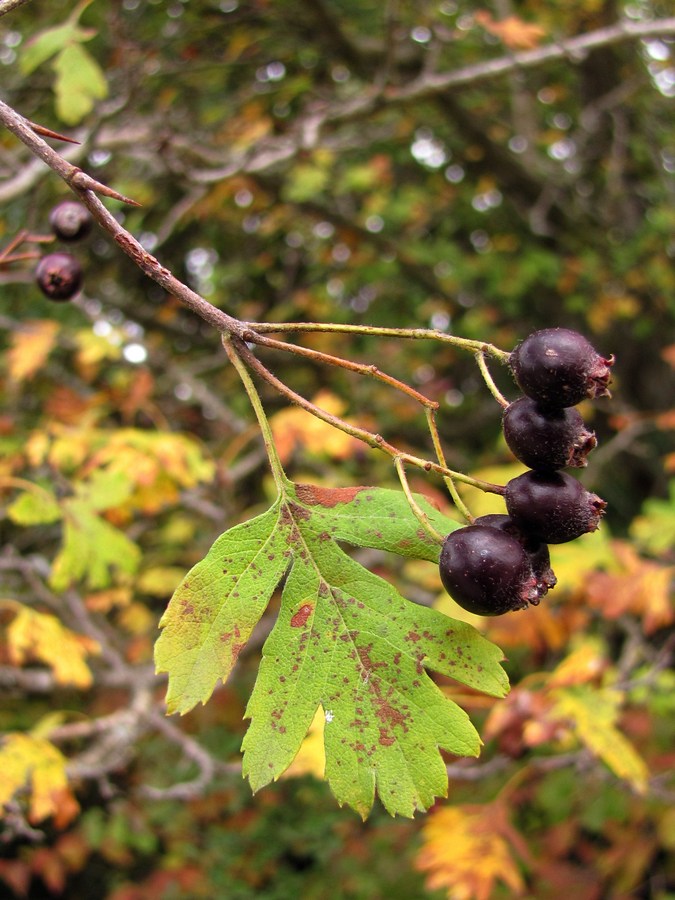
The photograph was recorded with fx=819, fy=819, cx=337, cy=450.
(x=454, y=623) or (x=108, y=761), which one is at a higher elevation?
(x=454, y=623)

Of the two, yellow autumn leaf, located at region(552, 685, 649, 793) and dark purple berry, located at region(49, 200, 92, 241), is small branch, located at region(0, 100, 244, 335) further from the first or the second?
yellow autumn leaf, located at region(552, 685, 649, 793)

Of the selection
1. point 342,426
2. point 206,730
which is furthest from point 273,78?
point 342,426

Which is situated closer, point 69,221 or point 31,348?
point 69,221

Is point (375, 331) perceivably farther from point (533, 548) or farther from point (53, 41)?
point (53, 41)

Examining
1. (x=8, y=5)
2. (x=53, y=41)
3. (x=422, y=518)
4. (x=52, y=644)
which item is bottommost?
(x=52, y=644)

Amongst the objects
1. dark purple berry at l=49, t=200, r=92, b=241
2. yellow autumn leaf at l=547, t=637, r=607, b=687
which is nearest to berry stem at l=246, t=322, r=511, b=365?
dark purple berry at l=49, t=200, r=92, b=241

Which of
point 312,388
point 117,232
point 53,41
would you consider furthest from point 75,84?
point 312,388

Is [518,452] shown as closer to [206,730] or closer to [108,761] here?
[108,761]
